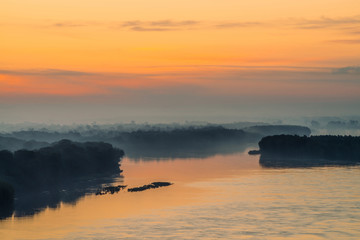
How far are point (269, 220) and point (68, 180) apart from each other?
40.4 meters

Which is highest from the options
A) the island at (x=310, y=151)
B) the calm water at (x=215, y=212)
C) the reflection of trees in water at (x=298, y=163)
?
the island at (x=310, y=151)

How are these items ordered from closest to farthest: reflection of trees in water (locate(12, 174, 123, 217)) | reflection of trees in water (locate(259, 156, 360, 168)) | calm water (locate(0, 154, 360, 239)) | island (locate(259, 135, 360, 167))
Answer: calm water (locate(0, 154, 360, 239)) < reflection of trees in water (locate(12, 174, 123, 217)) < reflection of trees in water (locate(259, 156, 360, 168)) < island (locate(259, 135, 360, 167))

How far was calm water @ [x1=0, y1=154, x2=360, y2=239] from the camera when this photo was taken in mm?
53656

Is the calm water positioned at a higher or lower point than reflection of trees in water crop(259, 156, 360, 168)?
lower

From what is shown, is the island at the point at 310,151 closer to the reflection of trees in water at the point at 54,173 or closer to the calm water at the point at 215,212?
the calm water at the point at 215,212

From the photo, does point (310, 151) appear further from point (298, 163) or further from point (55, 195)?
point (55, 195)

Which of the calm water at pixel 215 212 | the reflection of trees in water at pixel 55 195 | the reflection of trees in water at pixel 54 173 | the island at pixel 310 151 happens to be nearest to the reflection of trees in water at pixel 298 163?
the island at pixel 310 151

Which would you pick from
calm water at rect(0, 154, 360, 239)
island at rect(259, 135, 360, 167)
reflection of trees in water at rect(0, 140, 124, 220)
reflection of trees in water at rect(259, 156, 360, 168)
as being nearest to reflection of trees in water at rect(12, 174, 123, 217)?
reflection of trees in water at rect(0, 140, 124, 220)

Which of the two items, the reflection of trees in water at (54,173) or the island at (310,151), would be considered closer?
the reflection of trees in water at (54,173)

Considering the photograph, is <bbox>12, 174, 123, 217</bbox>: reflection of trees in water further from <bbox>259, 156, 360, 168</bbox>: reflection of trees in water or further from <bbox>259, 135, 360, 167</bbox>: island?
<bbox>259, 135, 360, 167</bbox>: island

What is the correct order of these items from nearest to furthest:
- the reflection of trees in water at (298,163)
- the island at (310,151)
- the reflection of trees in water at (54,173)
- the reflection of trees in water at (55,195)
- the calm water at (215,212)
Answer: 1. the calm water at (215,212)
2. the reflection of trees in water at (55,195)
3. the reflection of trees in water at (54,173)
4. the reflection of trees in water at (298,163)
5. the island at (310,151)

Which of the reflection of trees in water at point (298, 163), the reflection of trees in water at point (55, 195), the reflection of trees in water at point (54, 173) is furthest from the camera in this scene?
the reflection of trees in water at point (298, 163)

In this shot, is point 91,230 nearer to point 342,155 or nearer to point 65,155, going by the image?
point 65,155

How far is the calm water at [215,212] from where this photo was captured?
176ft
